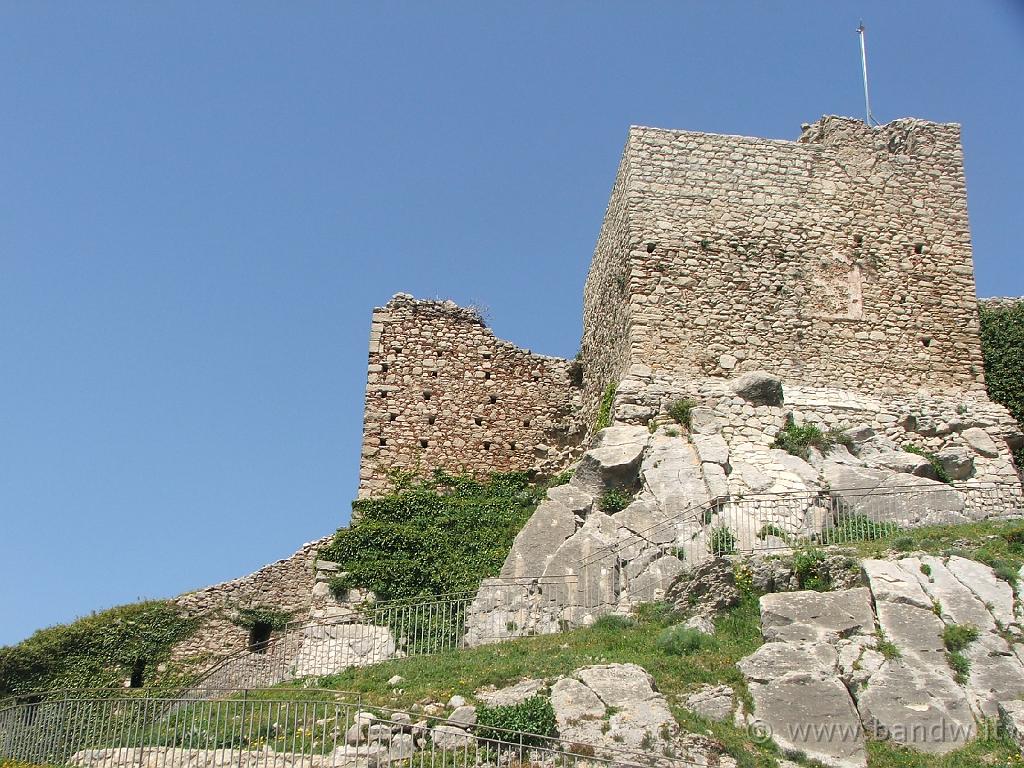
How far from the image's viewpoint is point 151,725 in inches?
667

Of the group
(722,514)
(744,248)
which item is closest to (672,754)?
(722,514)

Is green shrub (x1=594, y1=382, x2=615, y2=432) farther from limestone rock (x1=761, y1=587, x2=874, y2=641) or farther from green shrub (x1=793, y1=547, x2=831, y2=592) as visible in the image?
limestone rock (x1=761, y1=587, x2=874, y2=641)

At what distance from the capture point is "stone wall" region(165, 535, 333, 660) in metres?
23.3

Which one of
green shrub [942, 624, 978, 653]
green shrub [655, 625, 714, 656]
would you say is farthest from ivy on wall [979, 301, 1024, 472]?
green shrub [655, 625, 714, 656]

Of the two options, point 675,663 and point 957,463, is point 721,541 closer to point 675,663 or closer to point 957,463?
point 675,663

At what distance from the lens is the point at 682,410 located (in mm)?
22859

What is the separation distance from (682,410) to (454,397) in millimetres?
5646

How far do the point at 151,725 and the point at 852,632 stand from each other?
9113mm

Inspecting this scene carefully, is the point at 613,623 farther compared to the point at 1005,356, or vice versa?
the point at 1005,356

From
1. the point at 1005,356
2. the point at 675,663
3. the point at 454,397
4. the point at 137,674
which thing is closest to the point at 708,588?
the point at 675,663

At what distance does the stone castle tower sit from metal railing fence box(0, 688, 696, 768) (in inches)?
339

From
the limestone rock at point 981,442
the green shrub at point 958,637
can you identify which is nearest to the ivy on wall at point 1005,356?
the limestone rock at point 981,442

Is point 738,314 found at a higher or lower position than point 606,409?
higher

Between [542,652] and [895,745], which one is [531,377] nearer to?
[542,652]
